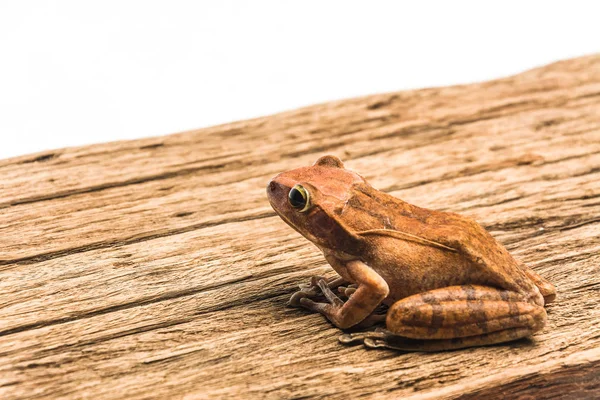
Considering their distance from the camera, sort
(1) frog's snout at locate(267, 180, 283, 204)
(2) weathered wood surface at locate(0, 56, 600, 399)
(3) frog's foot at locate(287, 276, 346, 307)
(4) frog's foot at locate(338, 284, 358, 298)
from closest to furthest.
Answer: (2) weathered wood surface at locate(0, 56, 600, 399), (1) frog's snout at locate(267, 180, 283, 204), (4) frog's foot at locate(338, 284, 358, 298), (3) frog's foot at locate(287, 276, 346, 307)

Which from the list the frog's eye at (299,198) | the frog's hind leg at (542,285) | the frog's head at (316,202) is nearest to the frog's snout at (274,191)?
the frog's head at (316,202)

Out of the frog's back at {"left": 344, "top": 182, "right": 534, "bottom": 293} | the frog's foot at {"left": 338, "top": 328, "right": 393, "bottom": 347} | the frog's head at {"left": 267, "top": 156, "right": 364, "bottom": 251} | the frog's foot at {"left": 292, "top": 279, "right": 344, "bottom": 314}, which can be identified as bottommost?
the frog's foot at {"left": 338, "top": 328, "right": 393, "bottom": 347}

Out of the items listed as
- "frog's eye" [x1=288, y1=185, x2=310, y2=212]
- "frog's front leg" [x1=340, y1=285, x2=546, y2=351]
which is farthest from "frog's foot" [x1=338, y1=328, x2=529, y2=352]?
"frog's eye" [x1=288, y1=185, x2=310, y2=212]

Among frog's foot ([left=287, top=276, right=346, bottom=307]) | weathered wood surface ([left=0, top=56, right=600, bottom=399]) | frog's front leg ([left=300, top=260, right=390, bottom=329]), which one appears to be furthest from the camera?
frog's foot ([left=287, top=276, right=346, bottom=307])

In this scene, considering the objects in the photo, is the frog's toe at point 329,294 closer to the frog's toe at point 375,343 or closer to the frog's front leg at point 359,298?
the frog's front leg at point 359,298

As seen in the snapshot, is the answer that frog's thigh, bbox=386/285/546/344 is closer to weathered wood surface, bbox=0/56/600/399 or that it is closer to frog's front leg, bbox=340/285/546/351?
frog's front leg, bbox=340/285/546/351

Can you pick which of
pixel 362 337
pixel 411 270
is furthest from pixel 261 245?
pixel 411 270
